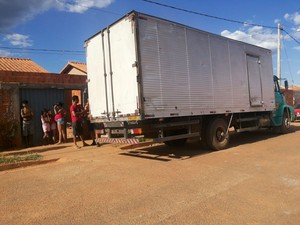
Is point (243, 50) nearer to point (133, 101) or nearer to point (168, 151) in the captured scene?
point (168, 151)

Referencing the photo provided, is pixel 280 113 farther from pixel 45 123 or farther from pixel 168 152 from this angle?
pixel 45 123

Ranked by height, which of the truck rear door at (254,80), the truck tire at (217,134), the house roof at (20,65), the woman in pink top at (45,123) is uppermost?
the house roof at (20,65)

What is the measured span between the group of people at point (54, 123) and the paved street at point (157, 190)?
3403 millimetres

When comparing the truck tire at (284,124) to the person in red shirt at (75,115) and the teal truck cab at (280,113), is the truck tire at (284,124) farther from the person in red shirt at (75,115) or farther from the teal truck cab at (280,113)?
the person in red shirt at (75,115)

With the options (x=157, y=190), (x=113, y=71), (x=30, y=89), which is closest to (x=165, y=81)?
(x=113, y=71)

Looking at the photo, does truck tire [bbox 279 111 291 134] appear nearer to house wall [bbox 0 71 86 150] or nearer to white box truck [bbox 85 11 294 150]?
white box truck [bbox 85 11 294 150]

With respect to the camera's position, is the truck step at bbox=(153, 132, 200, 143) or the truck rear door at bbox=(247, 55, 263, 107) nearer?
the truck step at bbox=(153, 132, 200, 143)

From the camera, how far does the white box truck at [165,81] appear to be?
24.3ft

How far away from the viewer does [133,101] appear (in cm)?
742

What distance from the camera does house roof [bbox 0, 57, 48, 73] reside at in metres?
18.4

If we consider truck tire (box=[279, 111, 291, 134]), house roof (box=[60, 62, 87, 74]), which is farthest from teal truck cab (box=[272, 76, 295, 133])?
house roof (box=[60, 62, 87, 74])

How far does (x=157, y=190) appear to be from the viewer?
5.38m

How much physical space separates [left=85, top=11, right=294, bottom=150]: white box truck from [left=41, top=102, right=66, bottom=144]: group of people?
11.2 feet

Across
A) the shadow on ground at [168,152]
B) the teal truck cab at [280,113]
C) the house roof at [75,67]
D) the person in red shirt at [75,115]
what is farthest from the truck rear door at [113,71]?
the house roof at [75,67]
